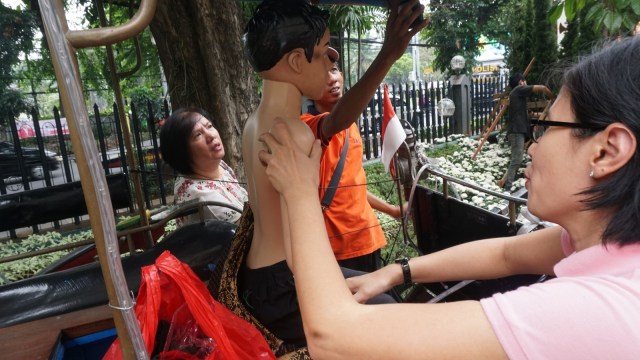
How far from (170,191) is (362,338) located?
18.2ft

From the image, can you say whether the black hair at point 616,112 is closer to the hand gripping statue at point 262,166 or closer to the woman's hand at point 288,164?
the woman's hand at point 288,164

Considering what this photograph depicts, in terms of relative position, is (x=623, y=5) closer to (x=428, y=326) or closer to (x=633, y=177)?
(x=633, y=177)

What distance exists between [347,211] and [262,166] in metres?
1.13

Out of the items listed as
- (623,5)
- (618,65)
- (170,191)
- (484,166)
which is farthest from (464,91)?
(618,65)

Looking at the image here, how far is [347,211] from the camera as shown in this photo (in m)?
2.40

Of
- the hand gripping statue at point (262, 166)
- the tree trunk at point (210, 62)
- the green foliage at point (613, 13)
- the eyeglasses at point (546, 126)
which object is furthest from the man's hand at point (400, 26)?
the tree trunk at point (210, 62)

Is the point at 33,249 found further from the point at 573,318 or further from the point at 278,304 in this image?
the point at 573,318

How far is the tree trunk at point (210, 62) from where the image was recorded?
3604mm

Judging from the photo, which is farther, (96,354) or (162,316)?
(96,354)

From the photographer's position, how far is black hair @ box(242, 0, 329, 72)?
1.35 meters

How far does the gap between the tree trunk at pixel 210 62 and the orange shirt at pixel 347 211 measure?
1552mm

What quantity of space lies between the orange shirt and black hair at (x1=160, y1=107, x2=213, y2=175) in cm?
71

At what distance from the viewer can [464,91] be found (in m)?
12.1

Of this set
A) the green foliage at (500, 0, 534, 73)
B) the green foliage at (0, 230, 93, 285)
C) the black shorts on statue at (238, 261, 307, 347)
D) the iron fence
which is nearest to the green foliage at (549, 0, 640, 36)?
the black shorts on statue at (238, 261, 307, 347)
